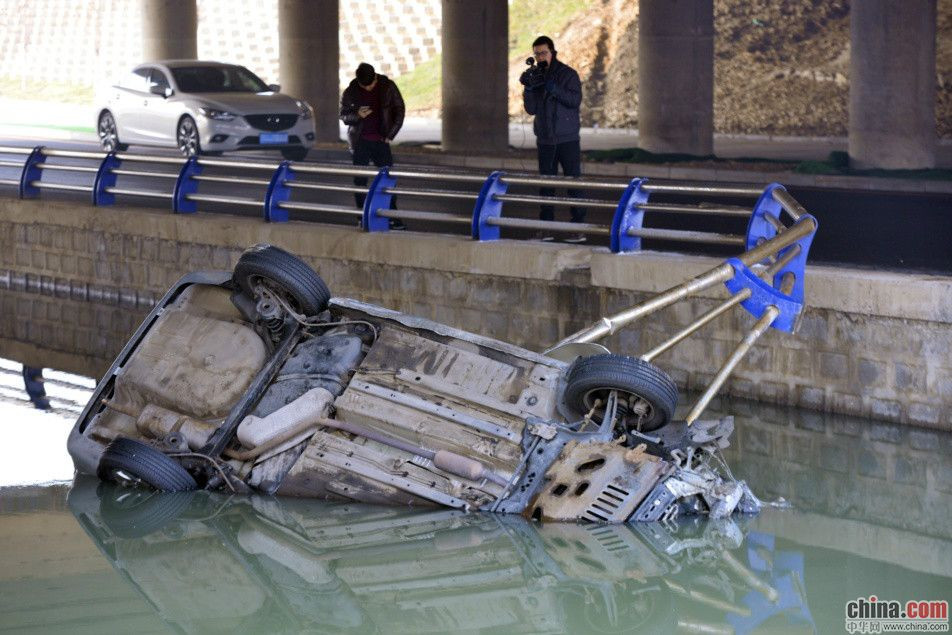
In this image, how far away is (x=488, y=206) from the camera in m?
14.7

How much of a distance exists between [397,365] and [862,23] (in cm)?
1696

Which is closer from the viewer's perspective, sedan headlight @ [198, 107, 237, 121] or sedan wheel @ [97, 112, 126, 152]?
sedan headlight @ [198, 107, 237, 121]

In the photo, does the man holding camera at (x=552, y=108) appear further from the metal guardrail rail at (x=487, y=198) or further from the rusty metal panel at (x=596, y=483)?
the rusty metal panel at (x=596, y=483)

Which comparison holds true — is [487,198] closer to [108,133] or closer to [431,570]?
[431,570]

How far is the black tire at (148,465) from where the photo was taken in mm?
9930

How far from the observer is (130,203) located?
20844 mm

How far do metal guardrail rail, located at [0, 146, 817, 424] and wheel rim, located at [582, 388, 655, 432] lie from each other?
43cm

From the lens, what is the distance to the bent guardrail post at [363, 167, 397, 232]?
15.7 meters

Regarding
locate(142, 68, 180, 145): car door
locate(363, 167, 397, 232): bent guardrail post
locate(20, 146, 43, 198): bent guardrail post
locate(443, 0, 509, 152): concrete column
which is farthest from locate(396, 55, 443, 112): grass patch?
locate(363, 167, 397, 232): bent guardrail post

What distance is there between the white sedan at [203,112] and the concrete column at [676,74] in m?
6.26

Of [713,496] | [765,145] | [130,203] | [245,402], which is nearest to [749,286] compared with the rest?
[713,496]

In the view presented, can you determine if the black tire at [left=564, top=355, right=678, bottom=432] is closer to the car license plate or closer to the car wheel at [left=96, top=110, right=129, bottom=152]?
the car license plate

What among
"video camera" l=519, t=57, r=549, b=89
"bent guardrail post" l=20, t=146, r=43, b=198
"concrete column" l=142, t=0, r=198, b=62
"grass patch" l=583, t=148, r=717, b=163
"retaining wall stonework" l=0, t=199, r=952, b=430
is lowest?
"retaining wall stonework" l=0, t=199, r=952, b=430

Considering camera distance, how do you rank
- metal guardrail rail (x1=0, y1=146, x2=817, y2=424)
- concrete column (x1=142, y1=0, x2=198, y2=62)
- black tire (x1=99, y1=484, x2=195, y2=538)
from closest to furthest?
1. black tire (x1=99, y1=484, x2=195, y2=538)
2. metal guardrail rail (x1=0, y1=146, x2=817, y2=424)
3. concrete column (x1=142, y1=0, x2=198, y2=62)
